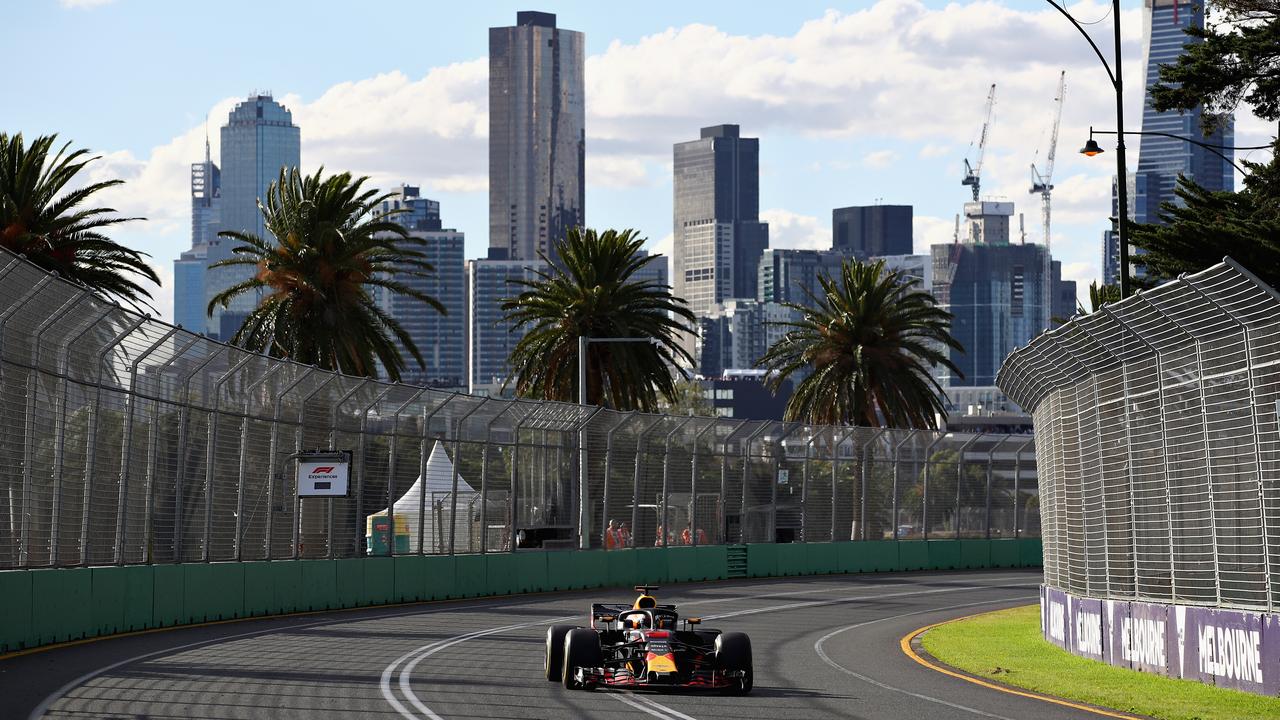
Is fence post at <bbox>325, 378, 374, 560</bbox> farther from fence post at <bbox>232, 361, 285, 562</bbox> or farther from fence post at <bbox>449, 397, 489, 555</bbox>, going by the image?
fence post at <bbox>449, 397, 489, 555</bbox>

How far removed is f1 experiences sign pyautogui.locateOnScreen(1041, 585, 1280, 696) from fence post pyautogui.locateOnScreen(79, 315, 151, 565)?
11.8 meters

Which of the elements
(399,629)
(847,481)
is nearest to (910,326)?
(847,481)

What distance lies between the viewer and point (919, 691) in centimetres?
1772

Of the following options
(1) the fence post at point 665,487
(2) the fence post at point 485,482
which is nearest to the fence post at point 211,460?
(2) the fence post at point 485,482

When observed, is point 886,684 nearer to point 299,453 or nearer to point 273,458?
point 273,458

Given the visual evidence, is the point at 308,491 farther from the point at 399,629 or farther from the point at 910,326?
the point at 910,326

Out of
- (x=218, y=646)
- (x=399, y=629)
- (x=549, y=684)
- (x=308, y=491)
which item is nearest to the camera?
(x=549, y=684)

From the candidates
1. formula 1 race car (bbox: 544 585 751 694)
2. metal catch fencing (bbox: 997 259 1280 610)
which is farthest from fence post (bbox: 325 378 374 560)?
formula 1 race car (bbox: 544 585 751 694)

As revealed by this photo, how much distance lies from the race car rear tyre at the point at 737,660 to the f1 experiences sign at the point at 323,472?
46.2 feet

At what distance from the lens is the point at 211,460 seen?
26.9 metres

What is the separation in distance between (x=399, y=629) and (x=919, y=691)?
977 cm

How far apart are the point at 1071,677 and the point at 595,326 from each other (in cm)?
3287

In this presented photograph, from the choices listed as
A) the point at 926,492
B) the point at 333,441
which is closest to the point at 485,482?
the point at 333,441

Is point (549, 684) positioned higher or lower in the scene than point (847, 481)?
lower
